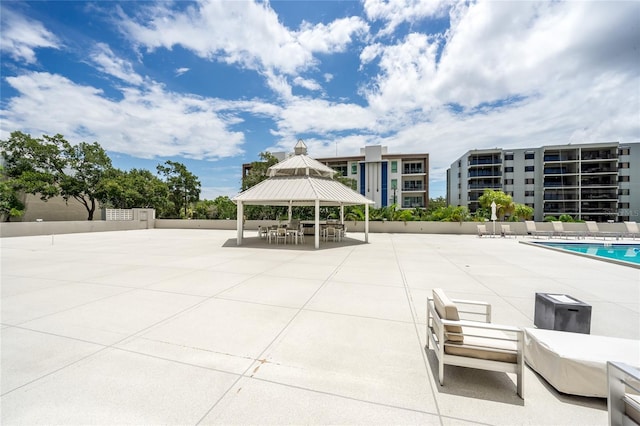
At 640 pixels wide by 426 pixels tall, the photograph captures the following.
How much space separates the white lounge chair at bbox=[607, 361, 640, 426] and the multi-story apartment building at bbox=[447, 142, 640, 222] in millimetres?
49075

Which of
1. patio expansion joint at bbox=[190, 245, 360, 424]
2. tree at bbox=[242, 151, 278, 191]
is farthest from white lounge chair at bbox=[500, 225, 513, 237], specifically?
tree at bbox=[242, 151, 278, 191]

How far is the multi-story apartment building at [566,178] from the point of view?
43188 millimetres

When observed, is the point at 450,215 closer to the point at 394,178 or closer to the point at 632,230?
the point at 632,230


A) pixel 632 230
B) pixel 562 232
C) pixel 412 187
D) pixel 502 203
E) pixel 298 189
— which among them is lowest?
pixel 562 232

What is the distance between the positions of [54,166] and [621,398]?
3866 centimetres

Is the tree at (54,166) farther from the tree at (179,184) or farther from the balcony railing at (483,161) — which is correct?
the balcony railing at (483,161)

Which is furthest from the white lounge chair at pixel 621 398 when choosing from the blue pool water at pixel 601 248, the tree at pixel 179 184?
the tree at pixel 179 184

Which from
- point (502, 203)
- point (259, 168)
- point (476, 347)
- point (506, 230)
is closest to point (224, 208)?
point (259, 168)

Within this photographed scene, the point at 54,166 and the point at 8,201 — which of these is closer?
the point at 8,201

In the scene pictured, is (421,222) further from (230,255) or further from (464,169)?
(464,169)

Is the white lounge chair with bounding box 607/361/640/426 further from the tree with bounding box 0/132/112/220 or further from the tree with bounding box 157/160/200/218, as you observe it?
the tree with bounding box 157/160/200/218

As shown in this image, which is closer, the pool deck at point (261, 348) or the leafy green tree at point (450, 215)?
the pool deck at point (261, 348)

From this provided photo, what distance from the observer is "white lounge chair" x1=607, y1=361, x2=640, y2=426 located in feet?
5.62

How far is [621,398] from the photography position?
1821mm
